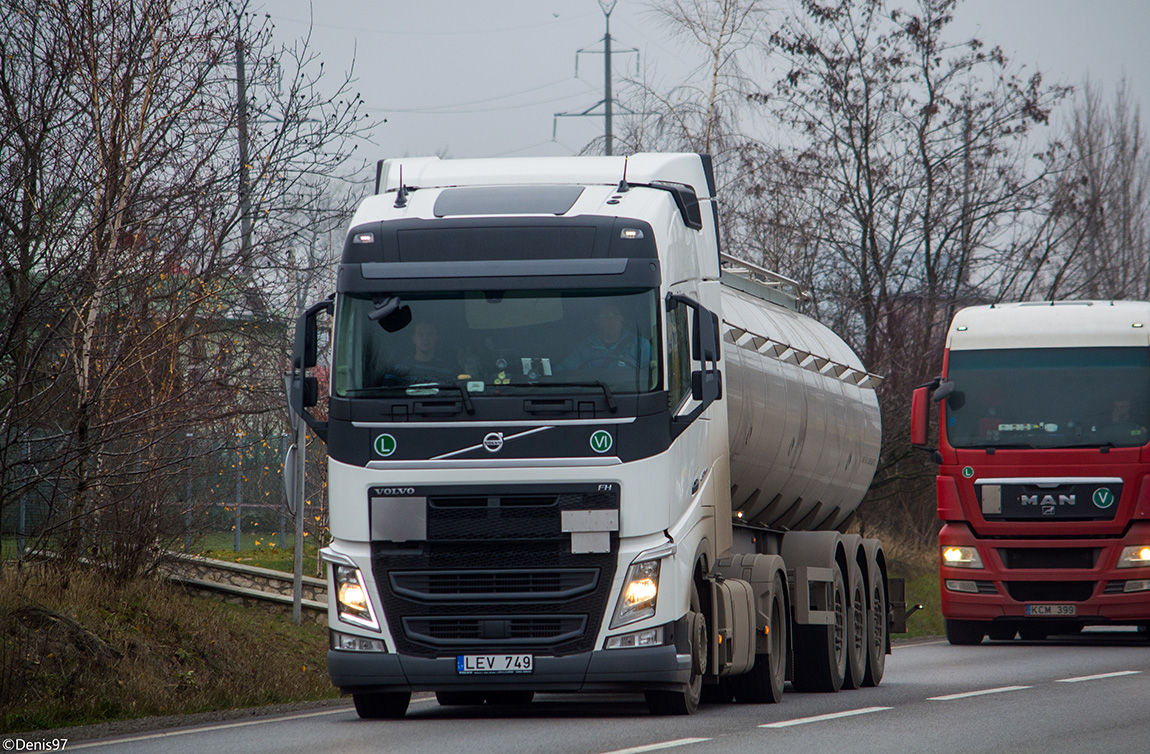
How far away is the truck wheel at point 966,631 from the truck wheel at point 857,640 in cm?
666

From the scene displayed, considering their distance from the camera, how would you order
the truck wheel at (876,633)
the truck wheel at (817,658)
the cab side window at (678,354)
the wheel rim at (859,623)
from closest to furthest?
the cab side window at (678,354) → the truck wheel at (817,658) → the wheel rim at (859,623) → the truck wheel at (876,633)

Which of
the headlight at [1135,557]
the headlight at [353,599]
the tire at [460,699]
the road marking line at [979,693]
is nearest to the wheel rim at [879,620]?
the road marking line at [979,693]

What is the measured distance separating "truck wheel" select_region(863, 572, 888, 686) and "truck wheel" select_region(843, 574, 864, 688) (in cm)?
8

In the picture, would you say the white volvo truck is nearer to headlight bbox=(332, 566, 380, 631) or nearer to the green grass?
headlight bbox=(332, 566, 380, 631)

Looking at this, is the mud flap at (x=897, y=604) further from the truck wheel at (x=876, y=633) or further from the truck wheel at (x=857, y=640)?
the truck wheel at (x=857, y=640)

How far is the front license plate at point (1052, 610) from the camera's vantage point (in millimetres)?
22203

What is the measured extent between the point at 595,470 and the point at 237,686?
5.57 meters

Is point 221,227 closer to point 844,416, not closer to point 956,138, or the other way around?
point 844,416

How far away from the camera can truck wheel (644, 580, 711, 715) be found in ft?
38.7

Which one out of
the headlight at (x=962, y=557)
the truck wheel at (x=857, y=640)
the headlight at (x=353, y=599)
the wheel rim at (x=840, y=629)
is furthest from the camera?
the headlight at (x=962, y=557)

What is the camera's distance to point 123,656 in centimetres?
1495

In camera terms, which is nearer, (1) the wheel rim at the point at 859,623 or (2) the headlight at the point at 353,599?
(2) the headlight at the point at 353,599

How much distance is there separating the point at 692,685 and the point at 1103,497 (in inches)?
446

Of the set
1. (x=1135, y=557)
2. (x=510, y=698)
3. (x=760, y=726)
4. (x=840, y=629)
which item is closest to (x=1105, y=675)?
(x=840, y=629)
